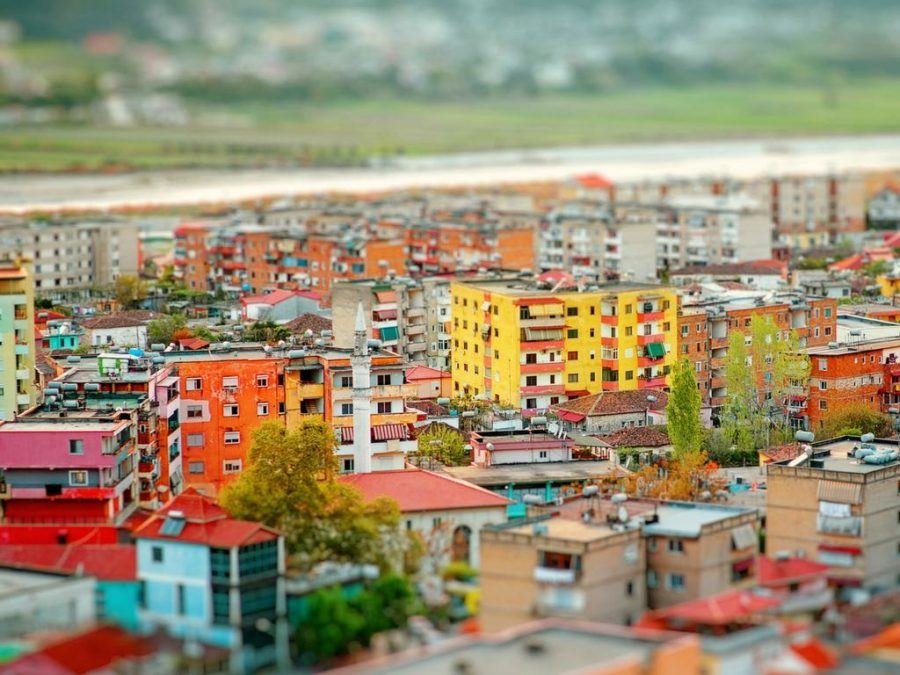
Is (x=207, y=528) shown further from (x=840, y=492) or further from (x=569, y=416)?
(x=569, y=416)

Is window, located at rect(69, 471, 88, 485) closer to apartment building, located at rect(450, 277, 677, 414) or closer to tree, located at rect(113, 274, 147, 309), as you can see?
apartment building, located at rect(450, 277, 677, 414)

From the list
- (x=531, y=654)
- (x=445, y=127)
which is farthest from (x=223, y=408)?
(x=445, y=127)

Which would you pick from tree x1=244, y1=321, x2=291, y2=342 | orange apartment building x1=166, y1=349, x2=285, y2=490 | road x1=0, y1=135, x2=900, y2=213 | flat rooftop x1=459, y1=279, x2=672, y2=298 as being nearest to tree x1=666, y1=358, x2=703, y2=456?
orange apartment building x1=166, y1=349, x2=285, y2=490

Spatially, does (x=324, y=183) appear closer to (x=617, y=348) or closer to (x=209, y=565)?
(x=617, y=348)

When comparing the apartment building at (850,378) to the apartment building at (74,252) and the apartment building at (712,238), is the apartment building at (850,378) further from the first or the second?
the apartment building at (74,252)

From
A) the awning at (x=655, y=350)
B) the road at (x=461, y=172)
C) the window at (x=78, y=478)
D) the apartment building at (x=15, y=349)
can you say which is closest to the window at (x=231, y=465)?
the apartment building at (x=15, y=349)

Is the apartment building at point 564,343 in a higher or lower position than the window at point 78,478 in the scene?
higher
